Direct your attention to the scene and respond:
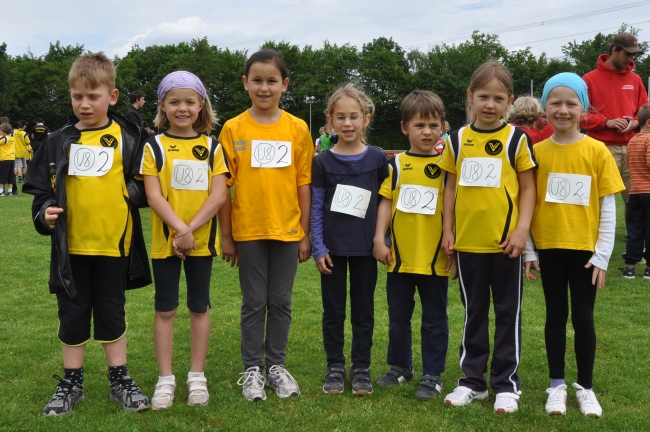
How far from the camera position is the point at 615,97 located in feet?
20.6

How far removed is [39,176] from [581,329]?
9.23ft

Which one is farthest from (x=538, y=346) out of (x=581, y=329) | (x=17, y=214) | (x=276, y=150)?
(x=17, y=214)

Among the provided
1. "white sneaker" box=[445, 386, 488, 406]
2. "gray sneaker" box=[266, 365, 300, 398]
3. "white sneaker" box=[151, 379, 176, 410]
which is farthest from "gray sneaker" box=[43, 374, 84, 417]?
"white sneaker" box=[445, 386, 488, 406]

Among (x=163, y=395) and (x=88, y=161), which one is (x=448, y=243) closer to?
(x=163, y=395)

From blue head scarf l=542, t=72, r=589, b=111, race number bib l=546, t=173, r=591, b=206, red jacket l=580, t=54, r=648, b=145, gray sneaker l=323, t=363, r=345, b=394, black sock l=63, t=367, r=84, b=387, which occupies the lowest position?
gray sneaker l=323, t=363, r=345, b=394

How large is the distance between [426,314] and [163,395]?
144 centimetres

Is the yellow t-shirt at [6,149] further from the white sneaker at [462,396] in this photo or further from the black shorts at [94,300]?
the white sneaker at [462,396]

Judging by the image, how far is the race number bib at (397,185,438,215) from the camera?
326 cm

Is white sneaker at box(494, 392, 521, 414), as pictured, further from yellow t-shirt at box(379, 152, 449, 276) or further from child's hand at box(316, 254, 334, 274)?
child's hand at box(316, 254, 334, 274)

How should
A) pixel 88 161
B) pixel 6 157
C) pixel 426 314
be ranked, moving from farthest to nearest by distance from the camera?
pixel 6 157 → pixel 426 314 → pixel 88 161

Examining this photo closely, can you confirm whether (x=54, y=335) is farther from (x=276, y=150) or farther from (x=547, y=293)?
(x=547, y=293)

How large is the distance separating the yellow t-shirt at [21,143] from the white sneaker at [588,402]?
691 inches

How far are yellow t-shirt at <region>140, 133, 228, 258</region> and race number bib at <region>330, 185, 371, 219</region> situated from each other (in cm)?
63

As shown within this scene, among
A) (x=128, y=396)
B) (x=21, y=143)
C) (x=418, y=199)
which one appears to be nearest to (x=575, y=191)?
(x=418, y=199)
